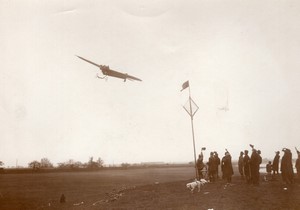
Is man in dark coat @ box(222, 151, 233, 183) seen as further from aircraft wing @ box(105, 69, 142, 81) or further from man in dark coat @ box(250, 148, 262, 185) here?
aircraft wing @ box(105, 69, 142, 81)

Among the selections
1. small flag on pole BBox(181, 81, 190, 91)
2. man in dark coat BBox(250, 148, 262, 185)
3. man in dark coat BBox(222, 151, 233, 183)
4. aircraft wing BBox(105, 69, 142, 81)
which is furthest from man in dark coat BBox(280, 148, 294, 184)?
aircraft wing BBox(105, 69, 142, 81)

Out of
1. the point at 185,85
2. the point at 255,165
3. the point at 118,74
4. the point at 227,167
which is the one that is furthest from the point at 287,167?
the point at 118,74

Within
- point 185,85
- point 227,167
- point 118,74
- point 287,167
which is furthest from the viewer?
point 118,74

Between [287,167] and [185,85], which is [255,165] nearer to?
[287,167]

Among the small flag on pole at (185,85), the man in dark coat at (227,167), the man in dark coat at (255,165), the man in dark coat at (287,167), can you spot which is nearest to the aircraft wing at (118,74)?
the small flag on pole at (185,85)

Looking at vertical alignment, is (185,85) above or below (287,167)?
above

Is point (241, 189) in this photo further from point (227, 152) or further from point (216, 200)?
point (227, 152)

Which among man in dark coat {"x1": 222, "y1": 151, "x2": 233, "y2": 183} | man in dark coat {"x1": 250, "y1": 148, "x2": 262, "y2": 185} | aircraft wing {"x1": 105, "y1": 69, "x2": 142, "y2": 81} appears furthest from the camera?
aircraft wing {"x1": 105, "y1": 69, "x2": 142, "y2": 81}

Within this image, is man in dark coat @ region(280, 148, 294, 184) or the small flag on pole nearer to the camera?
man in dark coat @ region(280, 148, 294, 184)

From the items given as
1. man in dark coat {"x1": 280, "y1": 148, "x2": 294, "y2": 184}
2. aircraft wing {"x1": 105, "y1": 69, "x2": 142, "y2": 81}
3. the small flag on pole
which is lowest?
man in dark coat {"x1": 280, "y1": 148, "x2": 294, "y2": 184}

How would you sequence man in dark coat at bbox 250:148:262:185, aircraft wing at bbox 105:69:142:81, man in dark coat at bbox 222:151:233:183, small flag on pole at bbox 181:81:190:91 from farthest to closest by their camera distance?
aircraft wing at bbox 105:69:142:81 < small flag on pole at bbox 181:81:190:91 < man in dark coat at bbox 222:151:233:183 < man in dark coat at bbox 250:148:262:185

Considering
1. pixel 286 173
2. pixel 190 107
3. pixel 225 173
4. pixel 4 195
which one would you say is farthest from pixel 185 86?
pixel 4 195
